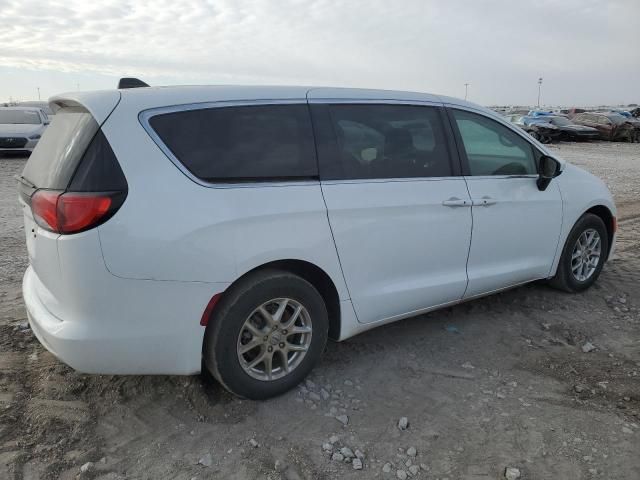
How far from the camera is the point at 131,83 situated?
3480 mm

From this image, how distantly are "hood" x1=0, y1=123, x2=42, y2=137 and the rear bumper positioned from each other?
14057mm

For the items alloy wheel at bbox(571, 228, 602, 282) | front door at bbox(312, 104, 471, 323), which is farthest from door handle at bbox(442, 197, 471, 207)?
alloy wheel at bbox(571, 228, 602, 282)

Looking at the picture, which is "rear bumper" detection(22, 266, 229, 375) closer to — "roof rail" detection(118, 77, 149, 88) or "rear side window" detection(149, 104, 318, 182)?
"rear side window" detection(149, 104, 318, 182)

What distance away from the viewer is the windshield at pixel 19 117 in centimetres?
1578

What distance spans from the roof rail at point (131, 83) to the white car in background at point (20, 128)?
12131 mm

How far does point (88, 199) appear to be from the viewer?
2592 mm

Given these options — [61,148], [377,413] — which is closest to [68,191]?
[61,148]

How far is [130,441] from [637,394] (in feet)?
9.66

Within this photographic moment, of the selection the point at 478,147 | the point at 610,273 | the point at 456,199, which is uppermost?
the point at 478,147

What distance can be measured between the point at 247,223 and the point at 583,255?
3.51m

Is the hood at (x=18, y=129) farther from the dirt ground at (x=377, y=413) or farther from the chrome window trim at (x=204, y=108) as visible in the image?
the chrome window trim at (x=204, y=108)

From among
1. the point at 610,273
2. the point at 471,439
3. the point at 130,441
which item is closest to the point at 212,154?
the point at 130,441

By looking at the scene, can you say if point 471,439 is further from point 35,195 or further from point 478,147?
point 35,195

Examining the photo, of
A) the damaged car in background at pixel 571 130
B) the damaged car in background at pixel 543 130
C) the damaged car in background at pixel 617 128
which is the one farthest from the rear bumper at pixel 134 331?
the damaged car in background at pixel 617 128
